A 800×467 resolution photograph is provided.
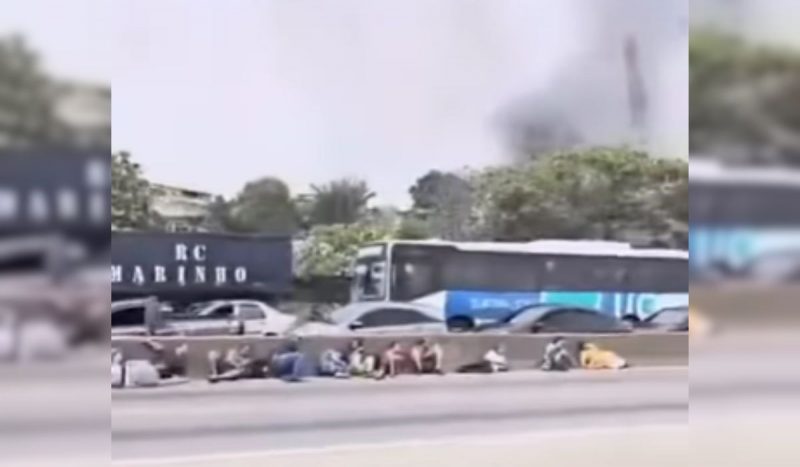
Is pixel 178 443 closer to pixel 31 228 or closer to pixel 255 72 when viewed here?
pixel 31 228

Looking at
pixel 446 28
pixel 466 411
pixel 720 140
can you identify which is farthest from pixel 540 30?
pixel 466 411

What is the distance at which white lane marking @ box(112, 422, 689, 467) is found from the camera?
2857 millimetres

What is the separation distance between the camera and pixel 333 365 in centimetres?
296

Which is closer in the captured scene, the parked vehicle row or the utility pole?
the parked vehicle row

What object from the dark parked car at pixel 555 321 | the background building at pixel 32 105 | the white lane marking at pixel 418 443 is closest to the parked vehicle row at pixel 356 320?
the dark parked car at pixel 555 321

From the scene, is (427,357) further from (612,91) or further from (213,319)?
(612,91)

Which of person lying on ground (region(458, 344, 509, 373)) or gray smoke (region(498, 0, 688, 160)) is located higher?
gray smoke (region(498, 0, 688, 160))

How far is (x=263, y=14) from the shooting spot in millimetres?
2861

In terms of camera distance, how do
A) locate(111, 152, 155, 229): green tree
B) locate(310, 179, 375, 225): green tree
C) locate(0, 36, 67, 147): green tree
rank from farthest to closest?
locate(310, 179, 375, 225): green tree < locate(111, 152, 155, 229): green tree < locate(0, 36, 67, 147): green tree

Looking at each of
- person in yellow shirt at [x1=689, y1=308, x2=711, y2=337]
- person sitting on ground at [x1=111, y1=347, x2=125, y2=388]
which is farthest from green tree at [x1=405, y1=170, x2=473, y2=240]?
person sitting on ground at [x1=111, y1=347, x2=125, y2=388]

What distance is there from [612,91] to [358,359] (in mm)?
826

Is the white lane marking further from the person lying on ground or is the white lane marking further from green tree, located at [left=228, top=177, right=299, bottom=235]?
green tree, located at [left=228, top=177, right=299, bottom=235]

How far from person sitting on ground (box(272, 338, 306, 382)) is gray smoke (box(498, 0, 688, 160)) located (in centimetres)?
65

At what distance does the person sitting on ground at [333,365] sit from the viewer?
295cm
